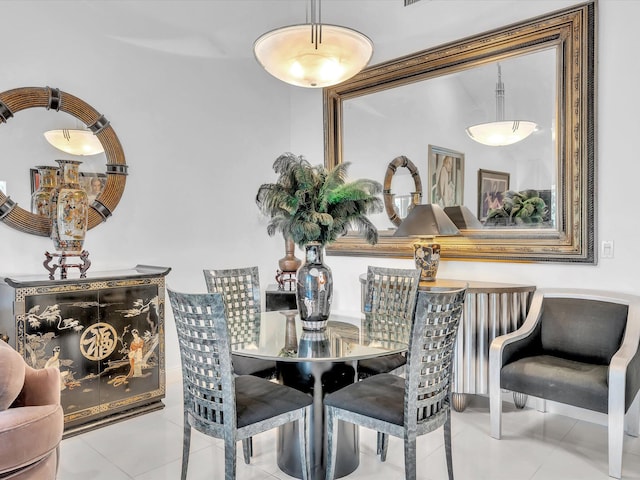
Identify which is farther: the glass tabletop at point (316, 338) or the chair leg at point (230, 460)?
the glass tabletop at point (316, 338)

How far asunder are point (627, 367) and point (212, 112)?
372cm

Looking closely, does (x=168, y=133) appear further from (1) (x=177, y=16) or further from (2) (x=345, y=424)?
(2) (x=345, y=424)

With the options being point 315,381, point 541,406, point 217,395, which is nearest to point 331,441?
point 315,381

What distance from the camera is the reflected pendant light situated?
3303 mm

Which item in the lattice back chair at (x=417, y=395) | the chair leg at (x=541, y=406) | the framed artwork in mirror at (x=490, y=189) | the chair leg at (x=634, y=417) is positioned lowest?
the chair leg at (x=541, y=406)

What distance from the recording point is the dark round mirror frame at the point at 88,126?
9.86 ft

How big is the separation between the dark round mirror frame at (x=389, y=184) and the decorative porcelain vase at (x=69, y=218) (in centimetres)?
247

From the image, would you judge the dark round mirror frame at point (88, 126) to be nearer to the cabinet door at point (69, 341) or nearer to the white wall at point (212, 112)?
the white wall at point (212, 112)

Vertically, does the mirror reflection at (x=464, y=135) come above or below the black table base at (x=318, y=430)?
above

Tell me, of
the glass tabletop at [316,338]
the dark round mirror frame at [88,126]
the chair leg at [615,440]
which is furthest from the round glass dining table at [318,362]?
the dark round mirror frame at [88,126]

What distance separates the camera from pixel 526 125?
10.8 ft

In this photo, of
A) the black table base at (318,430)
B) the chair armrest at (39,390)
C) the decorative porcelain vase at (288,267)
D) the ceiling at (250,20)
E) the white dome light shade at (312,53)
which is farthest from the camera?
the decorative porcelain vase at (288,267)

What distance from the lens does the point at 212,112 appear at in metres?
4.24

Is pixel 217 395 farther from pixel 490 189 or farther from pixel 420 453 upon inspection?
pixel 490 189
